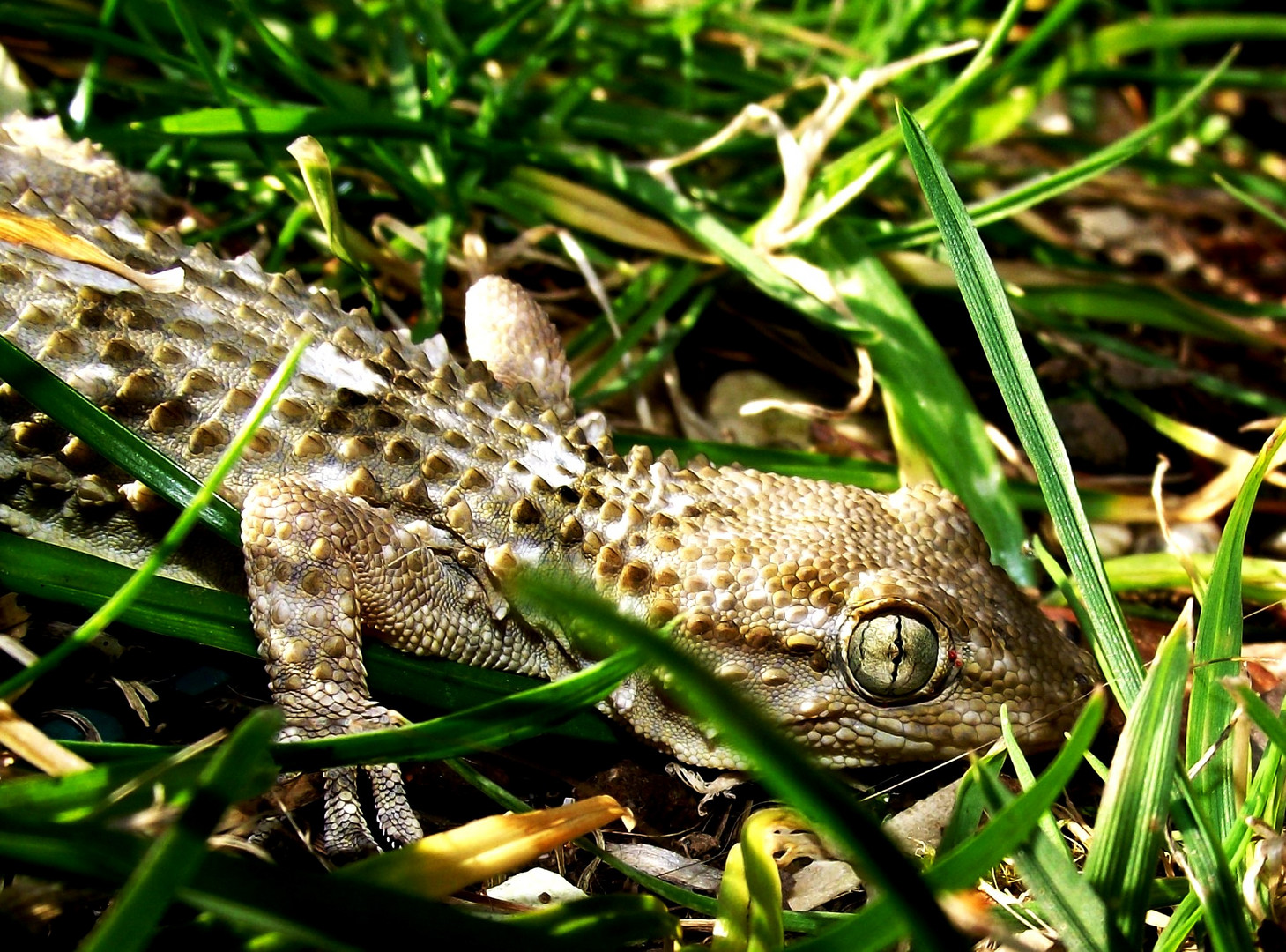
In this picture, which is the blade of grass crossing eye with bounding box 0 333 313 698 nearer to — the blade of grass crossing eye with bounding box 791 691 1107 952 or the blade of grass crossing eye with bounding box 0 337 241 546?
the blade of grass crossing eye with bounding box 0 337 241 546

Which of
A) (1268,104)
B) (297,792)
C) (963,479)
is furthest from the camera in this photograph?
(1268,104)

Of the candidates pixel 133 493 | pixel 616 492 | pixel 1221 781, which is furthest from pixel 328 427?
pixel 1221 781

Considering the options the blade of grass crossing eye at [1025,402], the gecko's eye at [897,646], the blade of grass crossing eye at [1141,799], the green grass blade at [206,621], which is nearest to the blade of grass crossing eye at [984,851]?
the blade of grass crossing eye at [1141,799]

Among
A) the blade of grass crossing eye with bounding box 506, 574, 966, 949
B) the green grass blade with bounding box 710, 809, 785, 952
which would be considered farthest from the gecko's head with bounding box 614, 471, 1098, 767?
the blade of grass crossing eye with bounding box 506, 574, 966, 949

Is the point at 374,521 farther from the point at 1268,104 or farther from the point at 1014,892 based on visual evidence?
the point at 1268,104

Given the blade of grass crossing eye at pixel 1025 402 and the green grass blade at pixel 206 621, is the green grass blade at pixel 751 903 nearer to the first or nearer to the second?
the green grass blade at pixel 206 621

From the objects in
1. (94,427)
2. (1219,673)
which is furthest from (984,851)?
(94,427)
